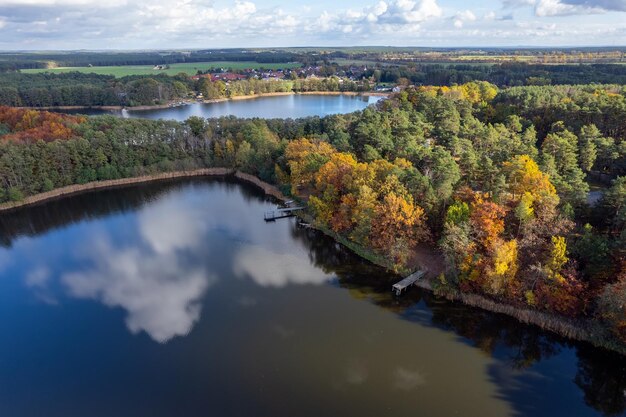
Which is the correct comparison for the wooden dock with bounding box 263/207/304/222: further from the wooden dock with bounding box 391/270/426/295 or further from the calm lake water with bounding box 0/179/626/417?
the wooden dock with bounding box 391/270/426/295

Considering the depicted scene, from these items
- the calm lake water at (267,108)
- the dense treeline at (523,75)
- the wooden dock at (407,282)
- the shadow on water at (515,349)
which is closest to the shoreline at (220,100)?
the calm lake water at (267,108)

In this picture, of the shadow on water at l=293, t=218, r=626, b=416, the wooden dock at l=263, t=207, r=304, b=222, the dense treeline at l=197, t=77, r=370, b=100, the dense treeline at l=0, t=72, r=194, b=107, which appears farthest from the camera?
the dense treeline at l=197, t=77, r=370, b=100

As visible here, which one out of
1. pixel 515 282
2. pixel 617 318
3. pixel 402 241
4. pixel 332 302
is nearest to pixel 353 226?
pixel 402 241

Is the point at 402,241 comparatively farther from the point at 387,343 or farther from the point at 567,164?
the point at 567,164

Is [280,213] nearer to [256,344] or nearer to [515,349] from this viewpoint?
[256,344]

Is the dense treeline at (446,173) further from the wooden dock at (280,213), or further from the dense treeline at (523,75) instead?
the dense treeline at (523,75)

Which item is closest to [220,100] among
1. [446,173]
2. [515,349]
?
[446,173]

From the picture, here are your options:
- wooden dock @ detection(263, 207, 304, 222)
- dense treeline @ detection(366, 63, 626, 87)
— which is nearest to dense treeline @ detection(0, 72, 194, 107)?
dense treeline @ detection(366, 63, 626, 87)
